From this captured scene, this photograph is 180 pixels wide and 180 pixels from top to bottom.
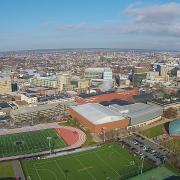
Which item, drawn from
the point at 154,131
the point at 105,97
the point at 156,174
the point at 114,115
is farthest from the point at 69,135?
the point at 105,97

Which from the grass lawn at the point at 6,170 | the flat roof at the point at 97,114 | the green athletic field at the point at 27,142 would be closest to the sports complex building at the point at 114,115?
the flat roof at the point at 97,114

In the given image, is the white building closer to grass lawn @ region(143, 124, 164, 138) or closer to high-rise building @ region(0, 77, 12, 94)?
high-rise building @ region(0, 77, 12, 94)

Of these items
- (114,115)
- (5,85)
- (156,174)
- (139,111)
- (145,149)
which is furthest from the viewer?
(5,85)

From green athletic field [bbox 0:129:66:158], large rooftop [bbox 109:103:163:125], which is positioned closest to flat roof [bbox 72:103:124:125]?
large rooftop [bbox 109:103:163:125]

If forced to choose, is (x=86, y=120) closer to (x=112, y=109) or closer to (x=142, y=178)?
(x=112, y=109)

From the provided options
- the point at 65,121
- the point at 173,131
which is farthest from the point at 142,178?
the point at 65,121

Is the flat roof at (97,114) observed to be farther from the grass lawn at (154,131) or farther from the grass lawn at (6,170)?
the grass lawn at (6,170)

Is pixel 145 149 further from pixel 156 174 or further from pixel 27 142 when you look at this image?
pixel 27 142
